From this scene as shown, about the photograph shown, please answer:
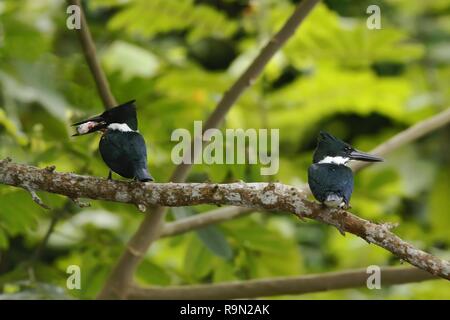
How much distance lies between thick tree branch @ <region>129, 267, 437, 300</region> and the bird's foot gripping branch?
554 mm

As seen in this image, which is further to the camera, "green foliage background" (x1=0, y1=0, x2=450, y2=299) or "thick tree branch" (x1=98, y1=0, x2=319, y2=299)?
"green foliage background" (x1=0, y1=0, x2=450, y2=299)

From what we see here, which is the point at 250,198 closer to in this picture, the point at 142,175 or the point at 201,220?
the point at 142,175

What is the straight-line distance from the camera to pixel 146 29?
2.35 meters

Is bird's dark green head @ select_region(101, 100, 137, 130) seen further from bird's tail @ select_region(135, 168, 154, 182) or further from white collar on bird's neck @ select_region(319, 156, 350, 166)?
white collar on bird's neck @ select_region(319, 156, 350, 166)

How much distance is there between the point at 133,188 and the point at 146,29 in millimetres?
1187

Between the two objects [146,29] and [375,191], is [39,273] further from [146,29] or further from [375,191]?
[375,191]

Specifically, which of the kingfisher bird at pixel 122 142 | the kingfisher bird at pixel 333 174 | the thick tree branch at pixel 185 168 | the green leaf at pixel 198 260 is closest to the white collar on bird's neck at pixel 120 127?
the kingfisher bird at pixel 122 142

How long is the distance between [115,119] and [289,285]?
0.66 meters

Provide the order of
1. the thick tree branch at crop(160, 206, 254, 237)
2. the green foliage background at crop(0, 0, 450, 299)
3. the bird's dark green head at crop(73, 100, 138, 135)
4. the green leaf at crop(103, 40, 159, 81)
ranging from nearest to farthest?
the bird's dark green head at crop(73, 100, 138, 135)
the thick tree branch at crop(160, 206, 254, 237)
the green foliage background at crop(0, 0, 450, 299)
the green leaf at crop(103, 40, 159, 81)

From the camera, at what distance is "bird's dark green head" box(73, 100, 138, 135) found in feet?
4.24

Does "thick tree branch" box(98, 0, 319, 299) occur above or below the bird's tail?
above

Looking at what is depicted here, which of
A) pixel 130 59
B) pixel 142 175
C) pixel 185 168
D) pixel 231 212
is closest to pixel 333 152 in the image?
pixel 142 175

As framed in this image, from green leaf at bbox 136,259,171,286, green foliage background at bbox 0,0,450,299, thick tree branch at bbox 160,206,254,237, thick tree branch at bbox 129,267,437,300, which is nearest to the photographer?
thick tree branch at bbox 129,267,437,300

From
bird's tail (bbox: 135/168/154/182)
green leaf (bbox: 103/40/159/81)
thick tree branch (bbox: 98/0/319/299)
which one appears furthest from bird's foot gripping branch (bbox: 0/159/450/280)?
green leaf (bbox: 103/40/159/81)
